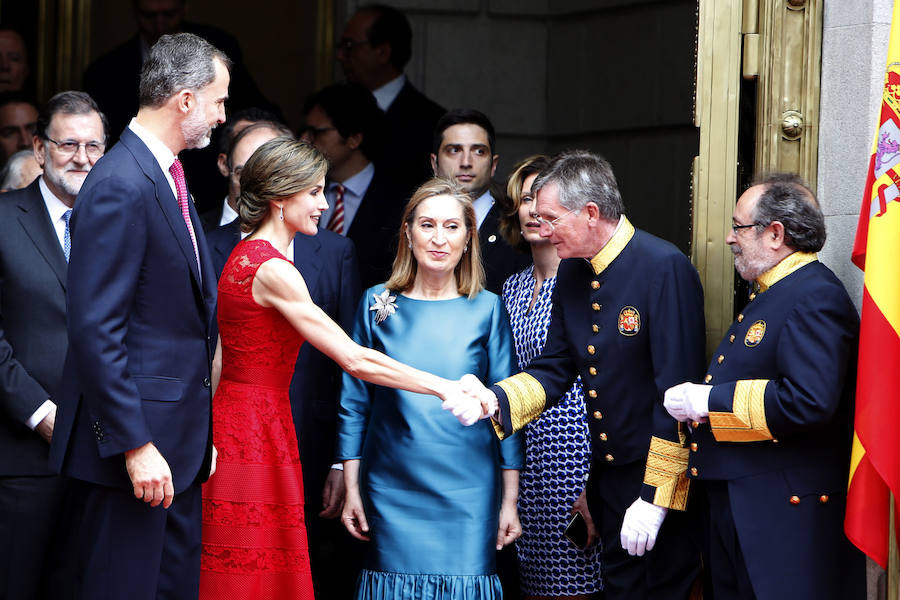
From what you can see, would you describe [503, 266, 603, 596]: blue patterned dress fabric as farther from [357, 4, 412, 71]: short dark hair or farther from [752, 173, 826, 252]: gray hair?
[357, 4, 412, 71]: short dark hair

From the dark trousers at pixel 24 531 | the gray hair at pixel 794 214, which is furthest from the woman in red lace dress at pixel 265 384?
the gray hair at pixel 794 214

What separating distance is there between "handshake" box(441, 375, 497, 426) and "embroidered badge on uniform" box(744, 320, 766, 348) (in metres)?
0.88

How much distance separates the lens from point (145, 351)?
3447 millimetres

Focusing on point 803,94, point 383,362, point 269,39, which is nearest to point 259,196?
point 383,362

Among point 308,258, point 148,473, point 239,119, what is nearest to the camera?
point 148,473

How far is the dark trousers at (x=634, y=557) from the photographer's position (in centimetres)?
389

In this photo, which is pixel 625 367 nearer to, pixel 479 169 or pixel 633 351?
pixel 633 351

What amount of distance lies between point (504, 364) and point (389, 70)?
274 cm

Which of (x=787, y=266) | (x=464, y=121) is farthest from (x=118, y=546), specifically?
(x=464, y=121)

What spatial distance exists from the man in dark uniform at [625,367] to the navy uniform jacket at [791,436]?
0.24m

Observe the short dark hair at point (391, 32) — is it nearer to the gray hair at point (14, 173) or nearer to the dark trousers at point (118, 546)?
the gray hair at point (14, 173)

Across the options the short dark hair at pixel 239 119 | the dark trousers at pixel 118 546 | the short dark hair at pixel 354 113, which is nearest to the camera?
the dark trousers at pixel 118 546

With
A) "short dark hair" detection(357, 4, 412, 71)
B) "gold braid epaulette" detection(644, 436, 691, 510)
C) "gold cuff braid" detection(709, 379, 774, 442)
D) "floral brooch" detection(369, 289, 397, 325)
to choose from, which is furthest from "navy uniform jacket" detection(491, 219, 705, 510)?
"short dark hair" detection(357, 4, 412, 71)

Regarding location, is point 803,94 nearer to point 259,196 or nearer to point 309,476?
point 259,196
